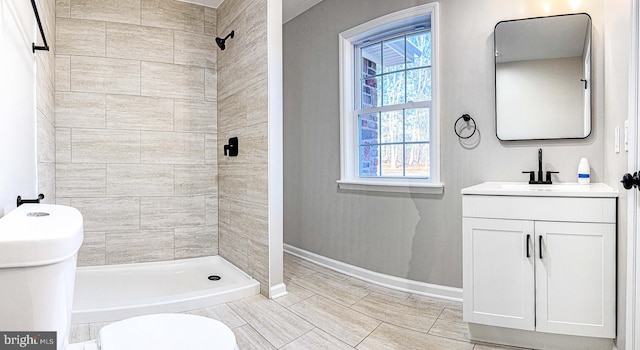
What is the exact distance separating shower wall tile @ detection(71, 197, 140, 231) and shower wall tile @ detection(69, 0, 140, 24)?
1500 millimetres

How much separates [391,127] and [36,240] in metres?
2.51

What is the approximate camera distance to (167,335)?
101 cm

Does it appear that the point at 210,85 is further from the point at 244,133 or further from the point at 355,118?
the point at 355,118

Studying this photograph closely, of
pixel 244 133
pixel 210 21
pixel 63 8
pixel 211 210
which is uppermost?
pixel 210 21

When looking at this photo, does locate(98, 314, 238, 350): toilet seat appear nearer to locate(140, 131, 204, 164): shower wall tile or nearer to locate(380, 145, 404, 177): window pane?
locate(380, 145, 404, 177): window pane

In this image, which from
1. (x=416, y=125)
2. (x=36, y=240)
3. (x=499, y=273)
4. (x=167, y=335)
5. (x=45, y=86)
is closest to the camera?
(x=36, y=240)

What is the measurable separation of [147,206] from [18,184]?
161 centimetres

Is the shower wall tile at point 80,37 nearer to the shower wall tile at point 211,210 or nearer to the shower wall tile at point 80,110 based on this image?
the shower wall tile at point 80,110

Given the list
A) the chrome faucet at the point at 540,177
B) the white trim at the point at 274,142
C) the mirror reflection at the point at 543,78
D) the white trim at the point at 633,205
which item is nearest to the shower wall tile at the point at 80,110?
the white trim at the point at 274,142

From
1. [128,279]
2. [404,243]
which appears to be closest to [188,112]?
[128,279]

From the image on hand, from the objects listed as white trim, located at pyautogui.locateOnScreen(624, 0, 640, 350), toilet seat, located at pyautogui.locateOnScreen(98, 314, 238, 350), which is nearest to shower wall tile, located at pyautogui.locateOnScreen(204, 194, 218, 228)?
toilet seat, located at pyautogui.locateOnScreen(98, 314, 238, 350)

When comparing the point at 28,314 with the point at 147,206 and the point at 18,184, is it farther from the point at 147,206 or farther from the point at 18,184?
the point at 147,206

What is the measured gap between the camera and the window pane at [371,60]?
303 centimetres

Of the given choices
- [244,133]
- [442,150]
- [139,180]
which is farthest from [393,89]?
[139,180]
